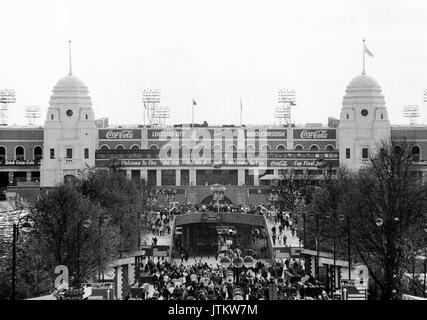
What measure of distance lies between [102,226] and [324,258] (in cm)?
909

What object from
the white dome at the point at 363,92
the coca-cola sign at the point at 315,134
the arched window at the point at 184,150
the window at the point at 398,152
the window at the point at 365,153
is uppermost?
the white dome at the point at 363,92

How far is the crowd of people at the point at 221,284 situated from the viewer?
31.3 metres

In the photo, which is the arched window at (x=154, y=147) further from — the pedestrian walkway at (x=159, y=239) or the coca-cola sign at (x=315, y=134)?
the pedestrian walkway at (x=159, y=239)

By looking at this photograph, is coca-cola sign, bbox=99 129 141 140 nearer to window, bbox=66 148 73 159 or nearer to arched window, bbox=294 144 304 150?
window, bbox=66 148 73 159

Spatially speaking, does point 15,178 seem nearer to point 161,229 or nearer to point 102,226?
point 161,229

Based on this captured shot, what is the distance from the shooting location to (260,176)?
3725 inches

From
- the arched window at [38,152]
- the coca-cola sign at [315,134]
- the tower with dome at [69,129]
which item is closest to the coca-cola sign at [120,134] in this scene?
the tower with dome at [69,129]

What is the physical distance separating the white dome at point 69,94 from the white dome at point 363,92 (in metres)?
23.1

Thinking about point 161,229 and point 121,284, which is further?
point 161,229

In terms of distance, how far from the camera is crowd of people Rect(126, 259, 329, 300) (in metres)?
31.3
